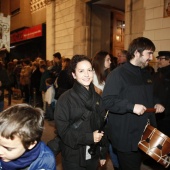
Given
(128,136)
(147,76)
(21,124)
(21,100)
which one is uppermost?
(147,76)

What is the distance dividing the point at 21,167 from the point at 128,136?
149cm

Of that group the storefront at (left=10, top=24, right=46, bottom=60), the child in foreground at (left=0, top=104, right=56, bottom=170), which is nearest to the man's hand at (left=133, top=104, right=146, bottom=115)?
the child in foreground at (left=0, top=104, right=56, bottom=170)

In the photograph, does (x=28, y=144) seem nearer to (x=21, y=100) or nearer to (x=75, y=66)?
(x=75, y=66)

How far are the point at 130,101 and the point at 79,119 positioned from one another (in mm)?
680

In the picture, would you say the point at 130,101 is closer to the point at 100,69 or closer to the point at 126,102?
the point at 126,102

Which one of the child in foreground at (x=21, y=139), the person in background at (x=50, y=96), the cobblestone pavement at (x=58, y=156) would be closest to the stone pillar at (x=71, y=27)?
the person in background at (x=50, y=96)

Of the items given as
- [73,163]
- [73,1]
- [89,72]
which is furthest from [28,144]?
[73,1]

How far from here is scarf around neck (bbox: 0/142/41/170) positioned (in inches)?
64.3

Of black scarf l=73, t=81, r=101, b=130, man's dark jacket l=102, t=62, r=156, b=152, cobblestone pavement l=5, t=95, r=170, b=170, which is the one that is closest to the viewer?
black scarf l=73, t=81, r=101, b=130

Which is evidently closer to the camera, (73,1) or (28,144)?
(28,144)

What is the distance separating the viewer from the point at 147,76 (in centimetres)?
306

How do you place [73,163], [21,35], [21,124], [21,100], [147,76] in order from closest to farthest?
1. [21,124]
2. [73,163]
3. [147,76]
4. [21,100]
5. [21,35]

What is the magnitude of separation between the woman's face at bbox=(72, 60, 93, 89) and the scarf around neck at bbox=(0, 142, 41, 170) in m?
1.07

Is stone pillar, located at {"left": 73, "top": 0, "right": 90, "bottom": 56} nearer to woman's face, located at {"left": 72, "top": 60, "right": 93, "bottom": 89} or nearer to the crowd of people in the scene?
the crowd of people
